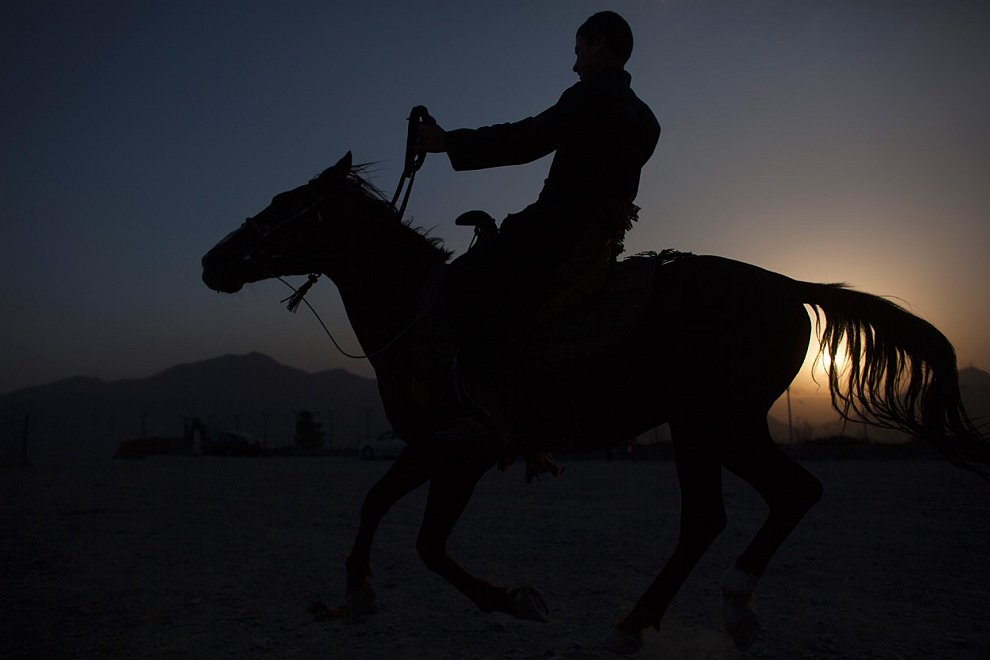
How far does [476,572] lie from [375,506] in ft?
7.39

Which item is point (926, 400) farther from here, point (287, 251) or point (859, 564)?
point (287, 251)

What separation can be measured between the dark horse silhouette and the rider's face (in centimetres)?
107

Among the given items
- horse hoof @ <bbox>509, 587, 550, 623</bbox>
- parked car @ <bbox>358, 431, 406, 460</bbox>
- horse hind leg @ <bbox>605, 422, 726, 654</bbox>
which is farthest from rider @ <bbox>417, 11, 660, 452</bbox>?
parked car @ <bbox>358, 431, 406, 460</bbox>

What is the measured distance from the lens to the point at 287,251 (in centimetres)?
421

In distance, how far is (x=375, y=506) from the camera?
→ 13.3 feet

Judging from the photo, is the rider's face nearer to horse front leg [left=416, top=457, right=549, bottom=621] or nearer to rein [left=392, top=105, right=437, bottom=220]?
rein [left=392, top=105, right=437, bottom=220]

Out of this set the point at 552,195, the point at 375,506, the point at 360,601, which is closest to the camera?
the point at 552,195

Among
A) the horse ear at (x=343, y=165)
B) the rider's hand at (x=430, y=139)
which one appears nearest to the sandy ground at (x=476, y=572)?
the rider's hand at (x=430, y=139)

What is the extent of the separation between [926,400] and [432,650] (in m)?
3.16

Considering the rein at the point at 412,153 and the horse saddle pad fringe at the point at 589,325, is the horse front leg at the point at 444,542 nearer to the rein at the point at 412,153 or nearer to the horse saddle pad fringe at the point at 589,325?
the horse saddle pad fringe at the point at 589,325

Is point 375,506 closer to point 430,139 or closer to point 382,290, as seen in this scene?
point 382,290

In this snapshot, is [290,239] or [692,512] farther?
[290,239]

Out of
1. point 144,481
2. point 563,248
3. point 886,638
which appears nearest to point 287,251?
point 563,248

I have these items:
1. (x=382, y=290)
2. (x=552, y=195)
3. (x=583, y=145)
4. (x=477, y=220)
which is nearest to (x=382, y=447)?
(x=382, y=290)
